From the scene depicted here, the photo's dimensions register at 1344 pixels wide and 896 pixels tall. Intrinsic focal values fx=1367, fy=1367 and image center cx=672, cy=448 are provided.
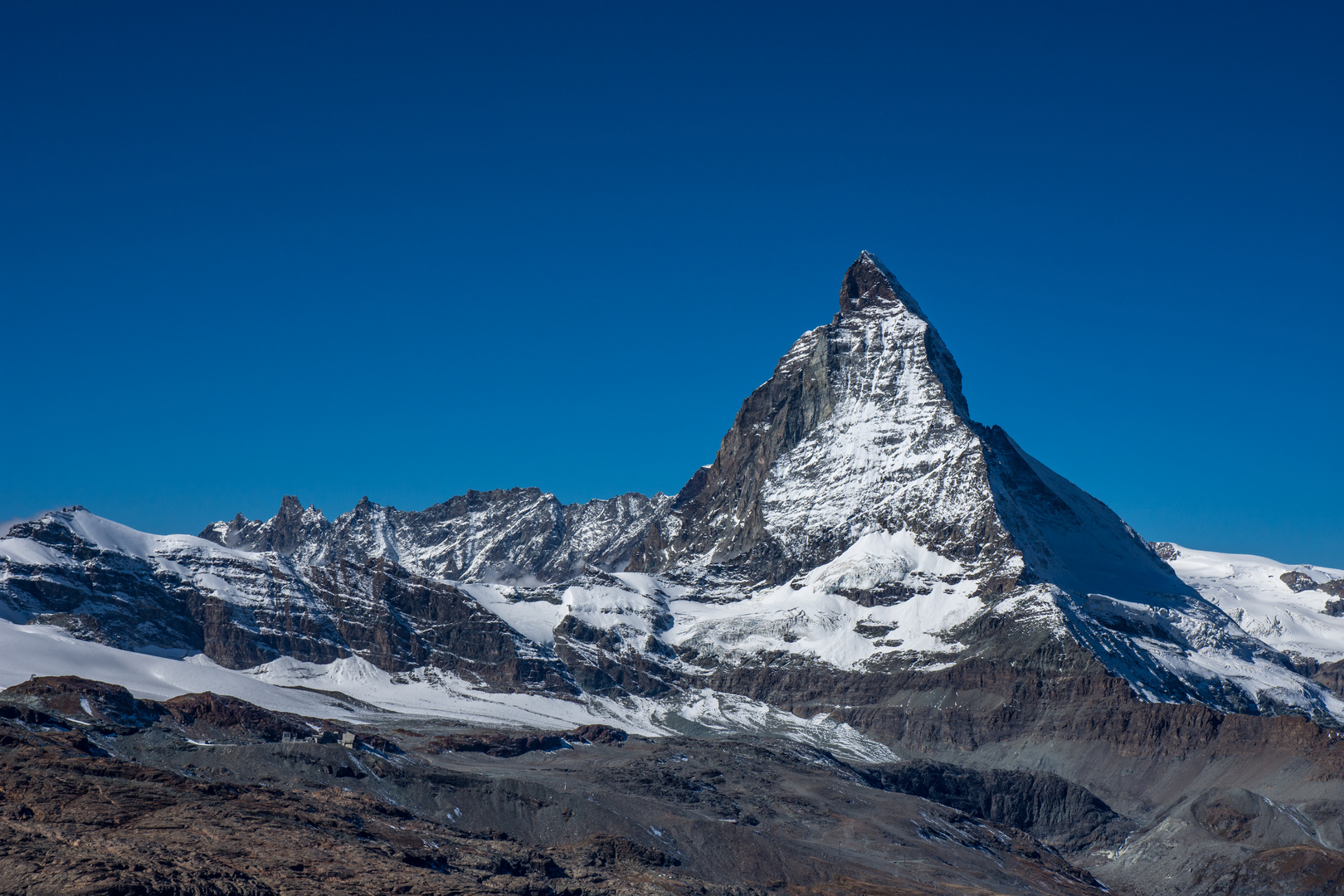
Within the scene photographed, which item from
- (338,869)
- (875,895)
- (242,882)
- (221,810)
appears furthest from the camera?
(875,895)

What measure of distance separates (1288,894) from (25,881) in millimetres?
155197

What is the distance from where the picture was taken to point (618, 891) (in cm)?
10812

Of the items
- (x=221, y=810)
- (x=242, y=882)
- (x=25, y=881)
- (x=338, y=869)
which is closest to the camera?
(x=25, y=881)

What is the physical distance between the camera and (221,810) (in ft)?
346

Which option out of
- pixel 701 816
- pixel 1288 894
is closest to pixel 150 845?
pixel 701 816

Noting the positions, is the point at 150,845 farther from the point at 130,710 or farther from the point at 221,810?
the point at 130,710

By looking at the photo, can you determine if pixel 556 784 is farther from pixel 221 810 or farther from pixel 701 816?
pixel 221 810

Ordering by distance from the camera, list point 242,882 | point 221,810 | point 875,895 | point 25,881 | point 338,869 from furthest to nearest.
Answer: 1. point 875,895
2. point 221,810
3. point 338,869
4. point 242,882
5. point 25,881

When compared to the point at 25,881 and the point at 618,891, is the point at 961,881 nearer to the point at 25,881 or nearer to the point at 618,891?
the point at 618,891

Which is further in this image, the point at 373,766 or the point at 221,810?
the point at 373,766

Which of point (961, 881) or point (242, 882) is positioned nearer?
point (242, 882)

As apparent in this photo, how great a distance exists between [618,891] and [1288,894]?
4320 inches

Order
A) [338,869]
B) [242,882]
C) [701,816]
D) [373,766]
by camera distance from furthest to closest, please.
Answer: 1. [701,816]
2. [373,766]
3. [338,869]
4. [242,882]

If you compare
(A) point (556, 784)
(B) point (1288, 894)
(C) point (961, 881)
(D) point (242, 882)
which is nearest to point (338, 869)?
(D) point (242, 882)
